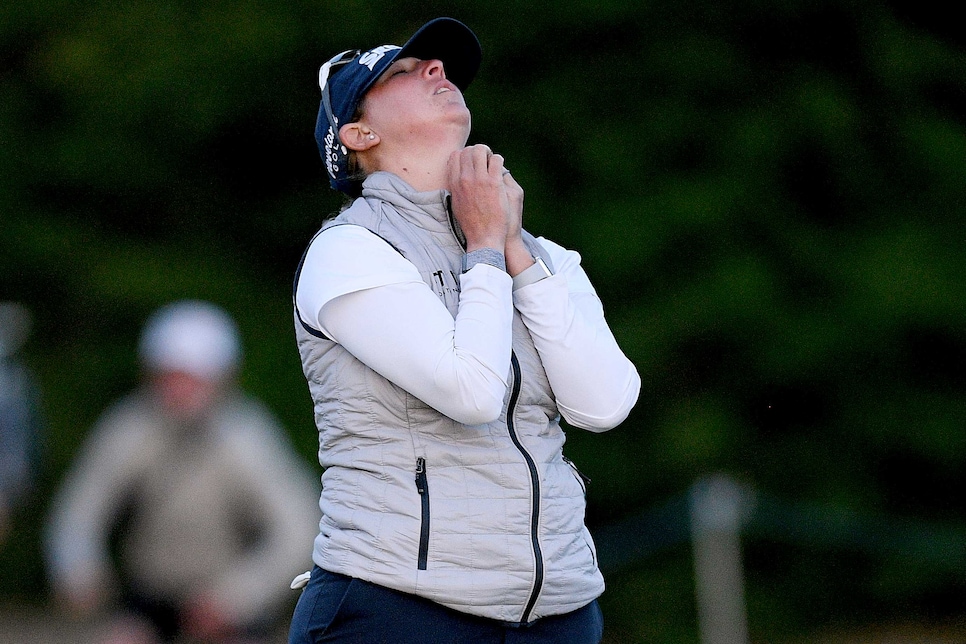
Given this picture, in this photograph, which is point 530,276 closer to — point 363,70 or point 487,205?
point 487,205

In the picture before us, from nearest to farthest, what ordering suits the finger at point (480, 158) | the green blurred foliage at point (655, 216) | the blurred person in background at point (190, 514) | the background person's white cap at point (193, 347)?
the finger at point (480, 158) → the blurred person in background at point (190, 514) → the background person's white cap at point (193, 347) → the green blurred foliage at point (655, 216)

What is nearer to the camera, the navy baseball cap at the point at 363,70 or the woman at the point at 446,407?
the woman at the point at 446,407

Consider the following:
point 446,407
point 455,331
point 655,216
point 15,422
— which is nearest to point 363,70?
point 455,331

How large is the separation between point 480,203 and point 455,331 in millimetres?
272

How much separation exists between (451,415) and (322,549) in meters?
0.35

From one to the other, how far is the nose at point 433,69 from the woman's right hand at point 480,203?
0.25 metres

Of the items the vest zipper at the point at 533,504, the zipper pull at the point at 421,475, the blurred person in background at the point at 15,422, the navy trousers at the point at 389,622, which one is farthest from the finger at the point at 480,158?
the blurred person in background at the point at 15,422

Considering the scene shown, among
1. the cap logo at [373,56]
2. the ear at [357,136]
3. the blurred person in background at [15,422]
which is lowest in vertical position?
the blurred person in background at [15,422]

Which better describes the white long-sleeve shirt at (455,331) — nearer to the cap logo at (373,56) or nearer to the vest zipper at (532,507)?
the vest zipper at (532,507)

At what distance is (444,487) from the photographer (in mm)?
2117

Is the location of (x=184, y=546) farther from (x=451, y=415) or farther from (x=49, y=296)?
(x=49, y=296)

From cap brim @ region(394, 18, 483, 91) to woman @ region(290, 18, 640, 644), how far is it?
0.08 metres

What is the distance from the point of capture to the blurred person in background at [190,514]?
4.29 meters

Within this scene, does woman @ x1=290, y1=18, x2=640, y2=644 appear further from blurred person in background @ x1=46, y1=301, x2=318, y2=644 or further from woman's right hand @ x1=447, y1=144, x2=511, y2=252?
blurred person in background @ x1=46, y1=301, x2=318, y2=644
